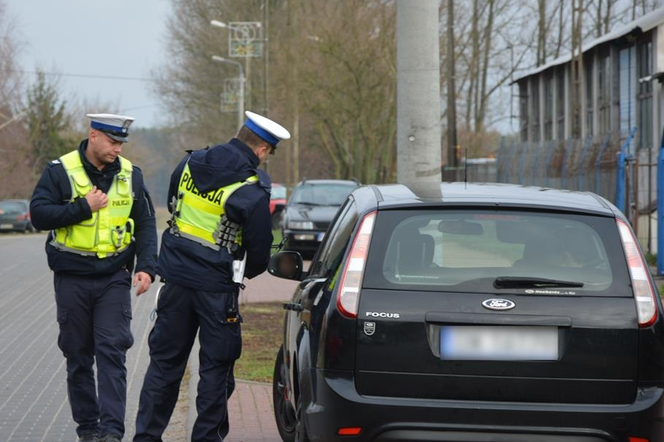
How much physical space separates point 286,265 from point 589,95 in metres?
31.5

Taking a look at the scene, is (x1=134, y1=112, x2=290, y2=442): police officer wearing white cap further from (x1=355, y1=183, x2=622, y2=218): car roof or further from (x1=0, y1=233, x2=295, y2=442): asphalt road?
(x1=0, y1=233, x2=295, y2=442): asphalt road

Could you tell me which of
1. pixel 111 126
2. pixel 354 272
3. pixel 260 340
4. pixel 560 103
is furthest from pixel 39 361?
pixel 560 103

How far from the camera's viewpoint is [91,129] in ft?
21.0

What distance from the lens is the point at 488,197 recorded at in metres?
5.28

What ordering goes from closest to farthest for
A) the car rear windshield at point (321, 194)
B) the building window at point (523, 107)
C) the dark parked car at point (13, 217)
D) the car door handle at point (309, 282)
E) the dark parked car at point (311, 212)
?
1. the car door handle at point (309, 282)
2. the dark parked car at point (311, 212)
3. the car rear windshield at point (321, 194)
4. the building window at point (523, 107)
5. the dark parked car at point (13, 217)

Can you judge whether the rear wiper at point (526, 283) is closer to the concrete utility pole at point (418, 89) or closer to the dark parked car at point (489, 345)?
the dark parked car at point (489, 345)

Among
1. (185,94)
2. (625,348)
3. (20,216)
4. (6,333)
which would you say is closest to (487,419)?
(625,348)

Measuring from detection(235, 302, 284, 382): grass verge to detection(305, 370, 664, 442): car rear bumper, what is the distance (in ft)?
14.0

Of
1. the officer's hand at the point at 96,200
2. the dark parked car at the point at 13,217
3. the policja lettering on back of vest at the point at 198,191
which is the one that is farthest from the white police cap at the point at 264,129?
the dark parked car at the point at 13,217

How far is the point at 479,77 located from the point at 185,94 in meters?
15.6

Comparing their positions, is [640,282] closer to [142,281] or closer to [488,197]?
[488,197]

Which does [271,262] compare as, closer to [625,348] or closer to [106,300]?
[106,300]

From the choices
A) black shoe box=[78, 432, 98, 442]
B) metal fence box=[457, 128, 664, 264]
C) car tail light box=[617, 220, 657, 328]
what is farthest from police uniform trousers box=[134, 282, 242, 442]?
metal fence box=[457, 128, 664, 264]

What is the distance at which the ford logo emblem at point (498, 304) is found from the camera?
4.79 meters
